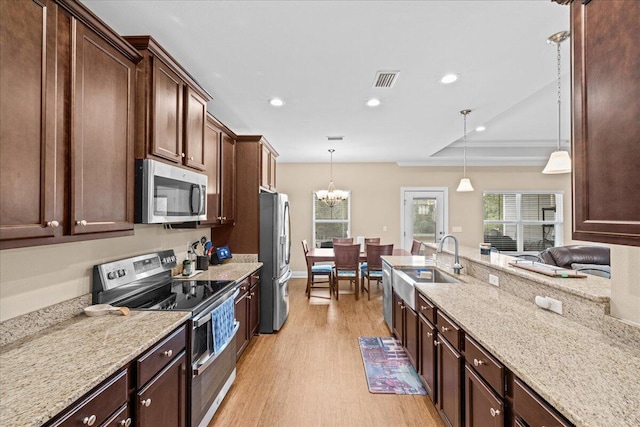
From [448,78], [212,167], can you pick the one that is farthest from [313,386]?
[448,78]

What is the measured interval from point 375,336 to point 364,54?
2982 mm

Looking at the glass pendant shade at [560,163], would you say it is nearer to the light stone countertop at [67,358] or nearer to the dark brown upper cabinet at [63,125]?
the light stone countertop at [67,358]

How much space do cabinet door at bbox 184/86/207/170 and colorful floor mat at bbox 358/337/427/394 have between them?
2.38 meters

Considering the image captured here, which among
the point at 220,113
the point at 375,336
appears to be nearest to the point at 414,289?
the point at 375,336

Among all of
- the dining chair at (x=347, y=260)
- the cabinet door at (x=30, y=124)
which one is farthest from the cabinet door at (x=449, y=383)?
the dining chair at (x=347, y=260)

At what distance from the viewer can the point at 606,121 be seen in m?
1.03

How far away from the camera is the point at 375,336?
3639mm

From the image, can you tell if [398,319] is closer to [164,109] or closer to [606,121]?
[606,121]

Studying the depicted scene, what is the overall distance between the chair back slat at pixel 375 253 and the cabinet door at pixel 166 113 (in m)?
3.66

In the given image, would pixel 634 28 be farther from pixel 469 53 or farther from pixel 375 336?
pixel 375 336

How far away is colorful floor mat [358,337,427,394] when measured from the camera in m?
2.57

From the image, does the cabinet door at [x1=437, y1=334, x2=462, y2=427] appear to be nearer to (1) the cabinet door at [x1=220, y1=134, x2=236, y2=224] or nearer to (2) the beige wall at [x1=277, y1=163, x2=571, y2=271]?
(1) the cabinet door at [x1=220, y1=134, x2=236, y2=224]

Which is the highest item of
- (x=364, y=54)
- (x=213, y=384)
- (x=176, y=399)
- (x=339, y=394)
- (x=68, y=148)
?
(x=364, y=54)

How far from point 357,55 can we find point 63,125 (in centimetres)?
181
